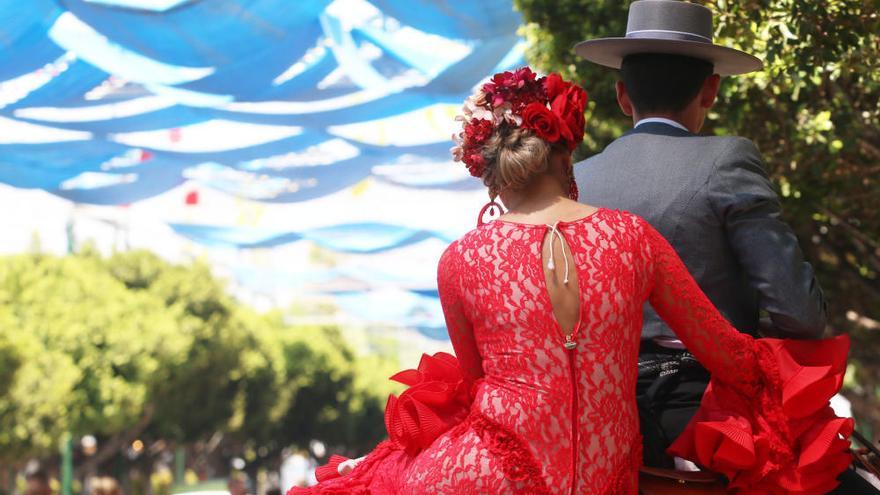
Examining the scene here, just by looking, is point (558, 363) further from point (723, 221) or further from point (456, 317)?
point (723, 221)

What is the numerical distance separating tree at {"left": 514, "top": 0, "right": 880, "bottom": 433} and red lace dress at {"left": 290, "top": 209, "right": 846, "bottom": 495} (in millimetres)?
4127

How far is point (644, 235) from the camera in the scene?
3.21 meters

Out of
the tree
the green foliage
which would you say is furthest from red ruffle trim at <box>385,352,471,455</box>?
the green foliage

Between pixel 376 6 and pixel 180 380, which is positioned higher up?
pixel 376 6

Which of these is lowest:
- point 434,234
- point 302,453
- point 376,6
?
point 302,453

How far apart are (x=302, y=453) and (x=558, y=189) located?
206 feet

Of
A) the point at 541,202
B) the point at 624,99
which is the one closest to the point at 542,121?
the point at 541,202

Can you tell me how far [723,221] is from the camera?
142 inches

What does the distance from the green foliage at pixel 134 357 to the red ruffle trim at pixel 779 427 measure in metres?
29.1

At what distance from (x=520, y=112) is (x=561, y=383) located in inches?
25.0

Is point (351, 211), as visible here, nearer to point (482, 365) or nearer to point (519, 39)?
point (519, 39)


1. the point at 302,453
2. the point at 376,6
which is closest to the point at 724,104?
the point at 376,6

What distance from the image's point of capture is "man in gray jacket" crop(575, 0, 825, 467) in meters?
3.45

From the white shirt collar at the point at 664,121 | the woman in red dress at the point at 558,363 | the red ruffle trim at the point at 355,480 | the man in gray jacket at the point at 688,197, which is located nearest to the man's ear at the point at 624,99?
the man in gray jacket at the point at 688,197
